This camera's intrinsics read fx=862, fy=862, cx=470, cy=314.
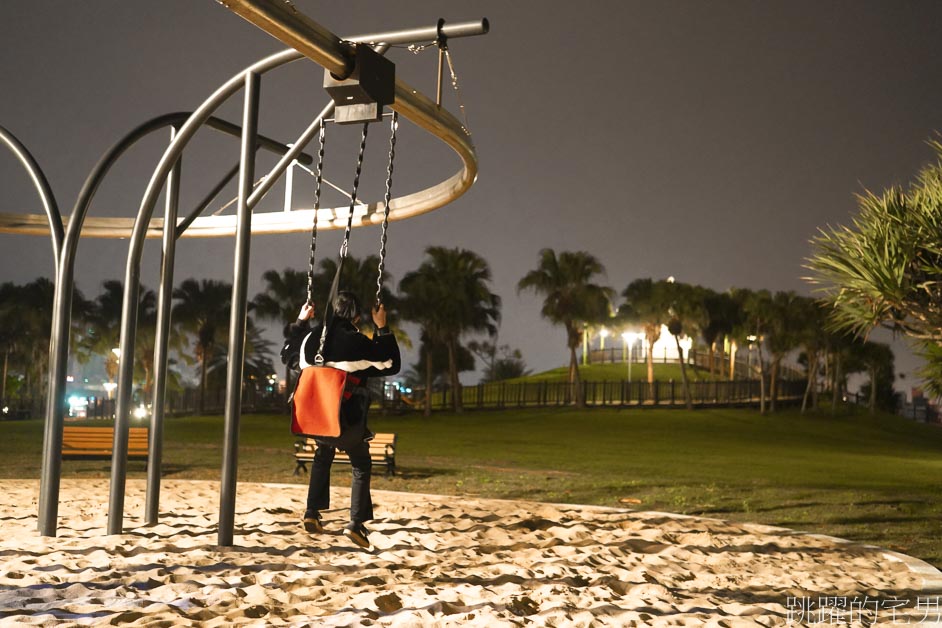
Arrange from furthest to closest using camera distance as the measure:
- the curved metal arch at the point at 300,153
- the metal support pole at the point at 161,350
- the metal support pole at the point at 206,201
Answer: the metal support pole at the point at 206,201
the metal support pole at the point at 161,350
the curved metal arch at the point at 300,153

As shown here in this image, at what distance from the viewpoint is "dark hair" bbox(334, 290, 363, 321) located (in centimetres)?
714

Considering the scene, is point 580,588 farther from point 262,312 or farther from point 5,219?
point 262,312

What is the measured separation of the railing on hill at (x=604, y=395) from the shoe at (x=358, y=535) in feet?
129

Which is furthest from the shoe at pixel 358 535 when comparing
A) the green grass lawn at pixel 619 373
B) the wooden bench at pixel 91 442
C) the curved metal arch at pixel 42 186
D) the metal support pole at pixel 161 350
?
the green grass lawn at pixel 619 373

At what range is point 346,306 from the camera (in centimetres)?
721

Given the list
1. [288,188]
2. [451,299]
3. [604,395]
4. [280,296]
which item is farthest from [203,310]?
[288,188]

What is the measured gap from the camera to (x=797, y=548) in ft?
26.0

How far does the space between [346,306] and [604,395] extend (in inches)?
1766

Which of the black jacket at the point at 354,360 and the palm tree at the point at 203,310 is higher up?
the palm tree at the point at 203,310

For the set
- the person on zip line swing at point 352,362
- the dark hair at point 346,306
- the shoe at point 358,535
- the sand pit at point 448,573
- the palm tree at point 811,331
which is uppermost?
the palm tree at point 811,331

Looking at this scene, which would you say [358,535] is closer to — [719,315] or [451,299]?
[451,299]

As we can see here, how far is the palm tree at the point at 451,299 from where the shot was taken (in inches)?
1807

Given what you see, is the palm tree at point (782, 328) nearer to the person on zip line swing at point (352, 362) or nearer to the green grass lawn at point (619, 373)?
the green grass lawn at point (619, 373)

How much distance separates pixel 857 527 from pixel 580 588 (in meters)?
5.79
